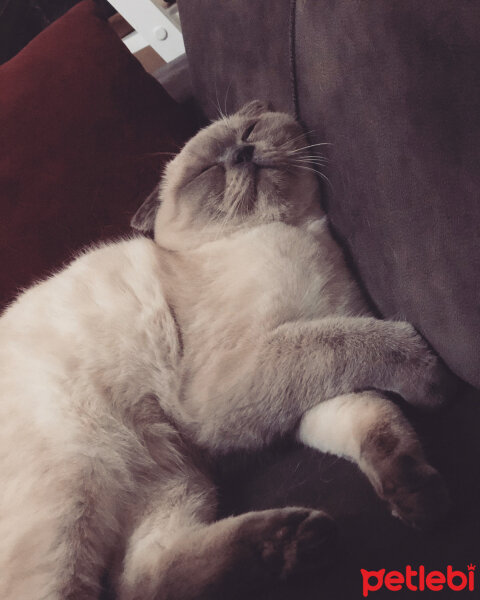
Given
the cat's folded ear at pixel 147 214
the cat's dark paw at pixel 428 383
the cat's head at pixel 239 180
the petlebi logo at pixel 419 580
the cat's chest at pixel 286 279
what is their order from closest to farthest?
the petlebi logo at pixel 419 580 → the cat's dark paw at pixel 428 383 → the cat's chest at pixel 286 279 → the cat's head at pixel 239 180 → the cat's folded ear at pixel 147 214

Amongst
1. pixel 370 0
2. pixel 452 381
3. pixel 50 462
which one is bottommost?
pixel 452 381

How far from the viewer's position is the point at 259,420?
1.13 m

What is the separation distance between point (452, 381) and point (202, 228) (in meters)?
0.87

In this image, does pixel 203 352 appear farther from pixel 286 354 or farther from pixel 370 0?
pixel 370 0

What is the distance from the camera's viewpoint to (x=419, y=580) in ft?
2.52

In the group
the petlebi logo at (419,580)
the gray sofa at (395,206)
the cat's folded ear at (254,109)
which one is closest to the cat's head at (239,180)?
the cat's folded ear at (254,109)

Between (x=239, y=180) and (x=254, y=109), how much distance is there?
29 centimetres

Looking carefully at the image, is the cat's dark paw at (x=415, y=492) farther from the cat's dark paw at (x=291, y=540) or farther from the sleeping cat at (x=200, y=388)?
the cat's dark paw at (x=291, y=540)

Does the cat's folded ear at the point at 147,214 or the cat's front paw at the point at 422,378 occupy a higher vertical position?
the cat's folded ear at the point at 147,214

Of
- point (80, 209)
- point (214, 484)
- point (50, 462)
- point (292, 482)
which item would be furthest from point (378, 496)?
point (80, 209)

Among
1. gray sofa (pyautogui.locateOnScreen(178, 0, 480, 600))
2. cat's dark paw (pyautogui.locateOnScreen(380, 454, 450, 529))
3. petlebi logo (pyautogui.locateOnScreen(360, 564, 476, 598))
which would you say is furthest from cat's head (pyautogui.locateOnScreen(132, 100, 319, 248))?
petlebi logo (pyautogui.locateOnScreen(360, 564, 476, 598))

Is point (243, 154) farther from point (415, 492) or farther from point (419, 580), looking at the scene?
point (419, 580)

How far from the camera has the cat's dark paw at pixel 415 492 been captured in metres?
0.83

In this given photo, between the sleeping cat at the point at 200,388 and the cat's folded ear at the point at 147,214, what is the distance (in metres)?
0.12
